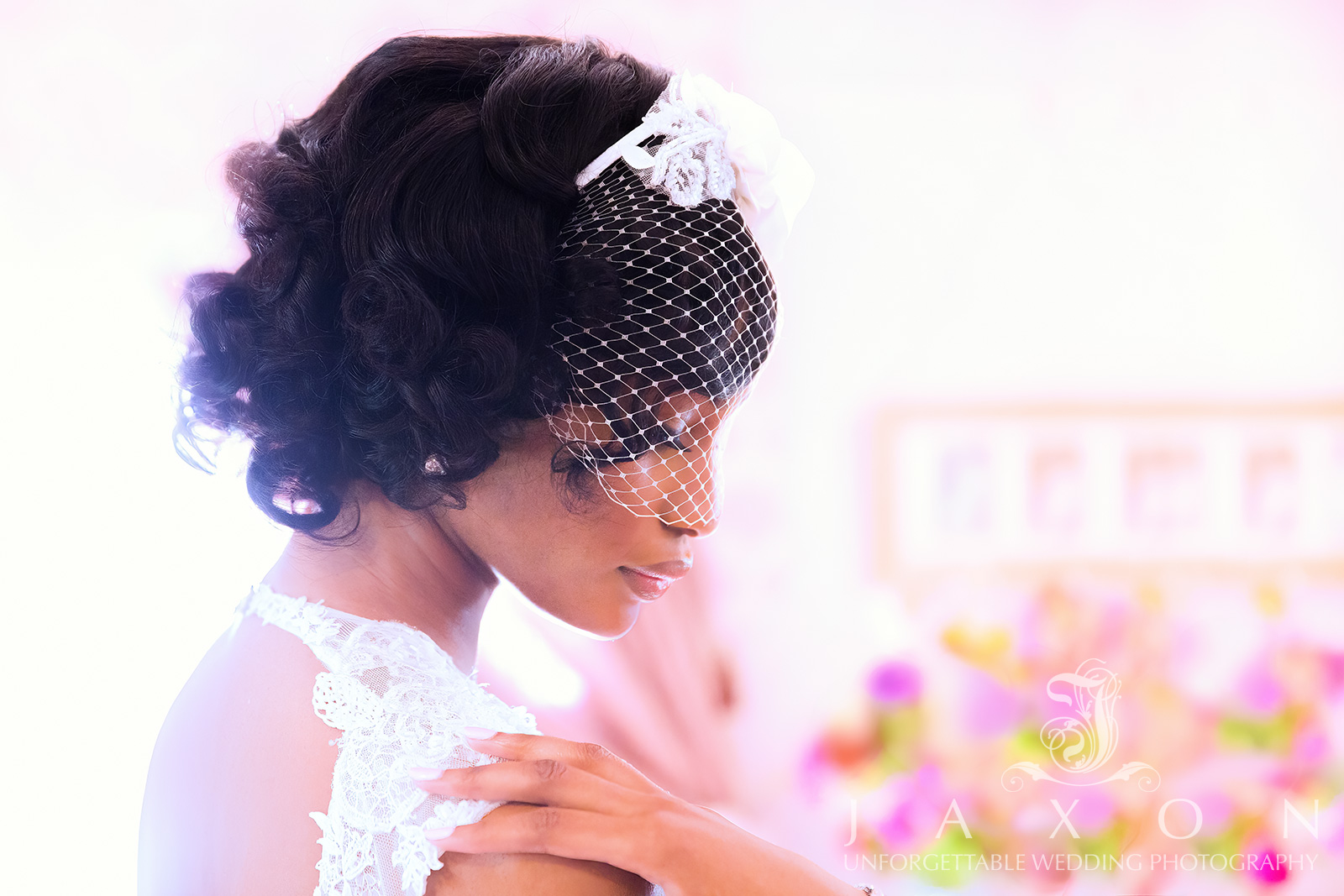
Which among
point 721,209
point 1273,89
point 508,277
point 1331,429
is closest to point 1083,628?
point 1331,429

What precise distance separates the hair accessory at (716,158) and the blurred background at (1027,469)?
1785 mm

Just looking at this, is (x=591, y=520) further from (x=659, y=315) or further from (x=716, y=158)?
(x=716, y=158)

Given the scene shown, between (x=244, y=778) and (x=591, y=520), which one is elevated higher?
(x=591, y=520)

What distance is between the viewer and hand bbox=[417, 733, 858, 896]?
0.74m

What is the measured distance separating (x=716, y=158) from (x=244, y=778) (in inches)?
28.7

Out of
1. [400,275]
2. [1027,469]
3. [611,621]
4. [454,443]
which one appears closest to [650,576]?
[611,621]

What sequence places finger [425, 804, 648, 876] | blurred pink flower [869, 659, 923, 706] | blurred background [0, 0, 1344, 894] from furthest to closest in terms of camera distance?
blurred pink flower [869, 659, 923, 706]
blurred background [0, 0, 1344, 894]
finger [425, 804, 648, 876]

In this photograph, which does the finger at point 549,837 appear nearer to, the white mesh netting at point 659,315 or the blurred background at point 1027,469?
the white mesh netting at point 659,315

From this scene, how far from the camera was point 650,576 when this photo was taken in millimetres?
1029

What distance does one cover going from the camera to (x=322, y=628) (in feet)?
2.81

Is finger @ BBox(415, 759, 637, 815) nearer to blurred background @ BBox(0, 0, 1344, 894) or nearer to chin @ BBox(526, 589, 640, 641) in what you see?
chin @ BBox(526, 589, 640, 641)

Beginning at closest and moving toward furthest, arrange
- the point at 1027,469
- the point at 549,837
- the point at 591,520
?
the point at 549,837 → the point at 591,520 → the point at 1027,469

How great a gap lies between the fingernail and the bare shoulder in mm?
105

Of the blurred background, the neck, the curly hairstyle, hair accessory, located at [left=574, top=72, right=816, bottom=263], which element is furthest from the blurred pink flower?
the curly hairstyle
